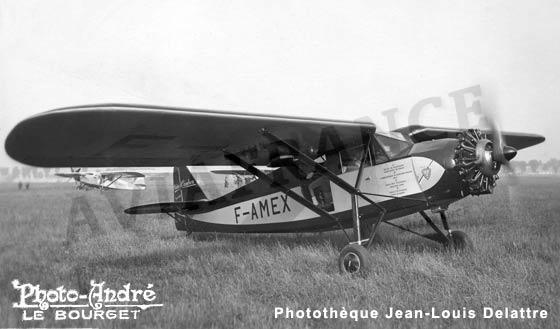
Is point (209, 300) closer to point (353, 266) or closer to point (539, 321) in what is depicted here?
point (353, 266)

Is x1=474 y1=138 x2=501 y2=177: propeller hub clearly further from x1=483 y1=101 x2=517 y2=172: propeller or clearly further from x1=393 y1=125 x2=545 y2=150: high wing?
x1=393 y1=125 x2=545 y2=150: high wing

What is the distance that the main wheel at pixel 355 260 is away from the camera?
5930mm

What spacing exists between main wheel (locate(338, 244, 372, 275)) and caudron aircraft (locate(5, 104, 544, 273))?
0.02 metres

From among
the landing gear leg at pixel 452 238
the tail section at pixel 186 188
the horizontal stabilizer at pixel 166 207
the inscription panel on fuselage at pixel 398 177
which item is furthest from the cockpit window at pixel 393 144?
the tail section at pixel 186 188

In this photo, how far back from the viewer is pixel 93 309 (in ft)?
13.9

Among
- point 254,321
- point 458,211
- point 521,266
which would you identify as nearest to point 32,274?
point 254,321

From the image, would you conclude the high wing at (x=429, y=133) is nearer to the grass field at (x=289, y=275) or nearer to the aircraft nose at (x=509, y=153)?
the aircraft nose at (x=509, y=153)

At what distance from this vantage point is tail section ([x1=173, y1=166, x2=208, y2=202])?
35.3 feet

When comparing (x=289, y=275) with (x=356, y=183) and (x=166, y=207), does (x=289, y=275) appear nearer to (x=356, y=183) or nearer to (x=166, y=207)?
(x=356, y=183)

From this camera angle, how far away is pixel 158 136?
5.77 m

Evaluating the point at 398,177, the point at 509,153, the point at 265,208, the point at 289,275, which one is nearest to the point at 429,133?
the point at 398,177

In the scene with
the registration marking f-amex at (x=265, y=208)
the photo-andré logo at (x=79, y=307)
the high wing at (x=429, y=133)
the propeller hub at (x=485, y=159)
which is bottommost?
the photo-andré logo at (x=79, y=307)

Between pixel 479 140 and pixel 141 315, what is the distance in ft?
16.8

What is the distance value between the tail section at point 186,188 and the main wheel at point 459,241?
6.17 meters
